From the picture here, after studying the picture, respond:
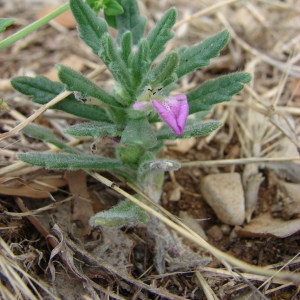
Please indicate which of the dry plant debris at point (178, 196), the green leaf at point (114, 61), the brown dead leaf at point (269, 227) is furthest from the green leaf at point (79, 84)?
the brown dead leaf at point (269, 227)

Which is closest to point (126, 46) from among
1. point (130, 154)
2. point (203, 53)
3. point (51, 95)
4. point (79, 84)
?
point (79, 84)

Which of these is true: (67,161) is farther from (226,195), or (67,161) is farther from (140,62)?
(226,195)

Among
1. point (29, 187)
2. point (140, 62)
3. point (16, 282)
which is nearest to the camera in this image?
point (16, 282)

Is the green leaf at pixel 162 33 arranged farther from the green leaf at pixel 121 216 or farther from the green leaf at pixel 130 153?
the green leaf at pixel 121 216

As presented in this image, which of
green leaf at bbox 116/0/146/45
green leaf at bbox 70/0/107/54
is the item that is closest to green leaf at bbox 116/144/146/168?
green leaf at bbox 70/0/107/54

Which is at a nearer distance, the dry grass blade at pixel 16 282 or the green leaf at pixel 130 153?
the dry grass blade at pixel 16 282

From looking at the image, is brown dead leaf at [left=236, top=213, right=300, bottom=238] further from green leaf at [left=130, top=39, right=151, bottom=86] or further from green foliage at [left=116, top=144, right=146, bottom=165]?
green leaf at [left=130, top=39, right=151, bottom=86]
